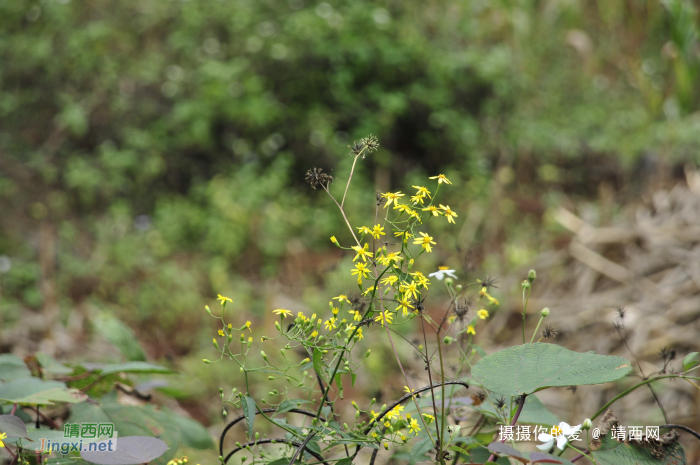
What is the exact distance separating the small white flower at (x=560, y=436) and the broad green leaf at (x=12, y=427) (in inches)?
24.4

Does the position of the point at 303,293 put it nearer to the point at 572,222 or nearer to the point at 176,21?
the point at 572,222

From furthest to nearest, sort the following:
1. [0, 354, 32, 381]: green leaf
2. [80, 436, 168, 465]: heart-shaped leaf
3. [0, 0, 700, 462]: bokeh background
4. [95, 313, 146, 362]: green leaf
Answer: [0, 0, 700, 462]: bokeh background < [95, 313, 146, 362]: green leaf < [0, 354, 32, 381]: green leaf < [80, 436, 168, 465]: heart-shaped leaf

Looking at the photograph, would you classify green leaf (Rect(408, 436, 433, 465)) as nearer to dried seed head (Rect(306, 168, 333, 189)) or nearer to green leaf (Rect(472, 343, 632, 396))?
green leaf (Rect(472, 343, 632, 396))

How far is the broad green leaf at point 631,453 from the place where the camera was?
2.08ft

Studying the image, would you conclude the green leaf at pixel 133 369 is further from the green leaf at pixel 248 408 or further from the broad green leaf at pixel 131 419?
the green leaf at pixel 248 408

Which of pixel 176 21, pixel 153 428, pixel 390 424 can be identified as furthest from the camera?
pixel 176 21

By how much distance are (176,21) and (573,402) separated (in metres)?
5.12

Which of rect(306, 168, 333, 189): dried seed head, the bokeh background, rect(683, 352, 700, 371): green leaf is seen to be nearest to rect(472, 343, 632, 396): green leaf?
rect(683, 352, 700, 371): green leaf

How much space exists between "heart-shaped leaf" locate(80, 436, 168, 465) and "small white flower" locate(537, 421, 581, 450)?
46 centimetres

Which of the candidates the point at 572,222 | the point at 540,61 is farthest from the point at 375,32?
the point at 540,61

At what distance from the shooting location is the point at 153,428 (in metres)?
0.79

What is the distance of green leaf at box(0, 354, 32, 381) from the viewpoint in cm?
82

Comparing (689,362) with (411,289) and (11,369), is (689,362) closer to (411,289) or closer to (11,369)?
(411,289)

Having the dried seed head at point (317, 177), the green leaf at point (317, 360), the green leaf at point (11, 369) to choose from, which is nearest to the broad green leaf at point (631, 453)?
the green leaf at point (317, 360)
